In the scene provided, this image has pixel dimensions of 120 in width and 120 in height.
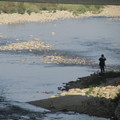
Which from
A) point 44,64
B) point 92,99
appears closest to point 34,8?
point 44,64

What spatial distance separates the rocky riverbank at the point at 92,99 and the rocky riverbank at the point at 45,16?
195ft

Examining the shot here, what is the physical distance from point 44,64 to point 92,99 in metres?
19.7

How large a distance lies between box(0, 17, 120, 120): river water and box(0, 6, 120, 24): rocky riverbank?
7.74 m

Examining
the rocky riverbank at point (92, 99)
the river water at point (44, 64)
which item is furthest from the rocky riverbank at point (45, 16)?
the rocky riverbank at point (92, 99)

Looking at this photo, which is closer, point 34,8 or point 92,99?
point 92,99

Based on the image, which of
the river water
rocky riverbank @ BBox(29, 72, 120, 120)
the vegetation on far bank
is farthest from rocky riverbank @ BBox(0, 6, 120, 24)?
rocky riverbank @ BBox(29, 72, 120, 120)

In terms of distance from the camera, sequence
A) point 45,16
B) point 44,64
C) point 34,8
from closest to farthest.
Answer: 1. point 44,64
2. point 45,16
3. point 34,8

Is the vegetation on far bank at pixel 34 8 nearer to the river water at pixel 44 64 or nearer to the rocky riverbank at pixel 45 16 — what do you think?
the rocky riverbank at pixel 45 16

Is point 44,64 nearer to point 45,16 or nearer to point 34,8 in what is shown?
point 45,16

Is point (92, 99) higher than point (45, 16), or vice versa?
point (45, 16)

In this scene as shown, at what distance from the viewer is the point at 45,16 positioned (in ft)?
330

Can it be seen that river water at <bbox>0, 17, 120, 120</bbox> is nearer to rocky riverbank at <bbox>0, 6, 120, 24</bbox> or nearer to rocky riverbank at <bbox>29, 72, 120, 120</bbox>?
rocky riverbank at <bbox>29, 72, 120, 120</bbox>

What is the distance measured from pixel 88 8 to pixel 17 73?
232ft

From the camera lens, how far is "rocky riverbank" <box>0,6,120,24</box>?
309 feet
